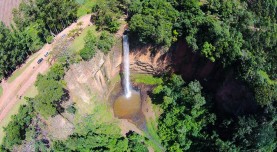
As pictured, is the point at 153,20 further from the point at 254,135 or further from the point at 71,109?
the point at 254,135

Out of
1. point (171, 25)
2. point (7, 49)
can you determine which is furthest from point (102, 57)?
point (7, 49)

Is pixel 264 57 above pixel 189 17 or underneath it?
underneath

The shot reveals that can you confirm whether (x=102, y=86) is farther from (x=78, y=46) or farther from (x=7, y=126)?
(x=7, y=126)

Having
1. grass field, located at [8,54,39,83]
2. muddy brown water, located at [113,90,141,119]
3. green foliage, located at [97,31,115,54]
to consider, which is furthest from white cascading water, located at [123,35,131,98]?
grass field, located at [8,54,39,83]

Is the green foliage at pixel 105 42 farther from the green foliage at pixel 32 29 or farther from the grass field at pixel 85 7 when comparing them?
the grass field at pixel 85 7

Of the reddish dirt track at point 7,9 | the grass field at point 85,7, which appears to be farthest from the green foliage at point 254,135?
the reddish dirt track at point 7,9
